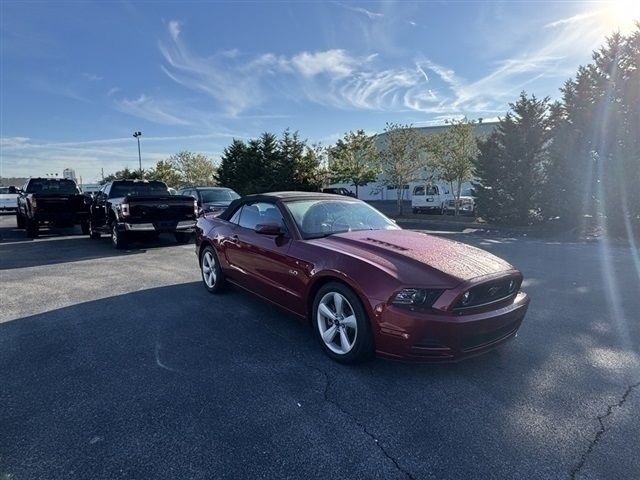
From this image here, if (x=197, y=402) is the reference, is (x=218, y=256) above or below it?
above

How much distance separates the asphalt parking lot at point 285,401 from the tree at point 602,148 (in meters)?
10.2

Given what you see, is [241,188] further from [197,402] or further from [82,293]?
[197,402]

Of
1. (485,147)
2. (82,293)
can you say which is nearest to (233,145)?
(485,147)

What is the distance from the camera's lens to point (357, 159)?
2556cm

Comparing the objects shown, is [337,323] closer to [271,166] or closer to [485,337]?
[485,337]

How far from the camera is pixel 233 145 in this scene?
1371 inches

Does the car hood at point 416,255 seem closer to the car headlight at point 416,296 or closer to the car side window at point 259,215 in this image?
the car headlight at point 416,296

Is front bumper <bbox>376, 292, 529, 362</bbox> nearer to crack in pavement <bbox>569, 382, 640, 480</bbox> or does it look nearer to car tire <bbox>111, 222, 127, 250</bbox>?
crack in pavement <bbox>569, 382, 640, 480</bbox>

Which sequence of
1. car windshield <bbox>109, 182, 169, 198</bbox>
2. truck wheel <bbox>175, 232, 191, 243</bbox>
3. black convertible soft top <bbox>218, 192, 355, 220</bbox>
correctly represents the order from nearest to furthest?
black convertible soft top <bbox>218, 192, 355, 220</bbox>
truck wheel <bbox>175, 232, 191, 243</bbox>
car windshield <bbox>109, 182, 169, 198</bbox>

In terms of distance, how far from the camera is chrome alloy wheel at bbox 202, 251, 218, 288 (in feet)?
19.2

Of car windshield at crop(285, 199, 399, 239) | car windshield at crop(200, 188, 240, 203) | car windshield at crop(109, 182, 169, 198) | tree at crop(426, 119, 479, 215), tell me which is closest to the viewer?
car windshield at crop(285, 199, 399, 239)

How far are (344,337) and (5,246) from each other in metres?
12.3

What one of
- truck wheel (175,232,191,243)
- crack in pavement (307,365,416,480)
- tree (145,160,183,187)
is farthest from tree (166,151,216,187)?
crack in pavement (307,365,416,480)

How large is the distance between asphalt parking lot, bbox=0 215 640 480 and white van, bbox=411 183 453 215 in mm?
17776
